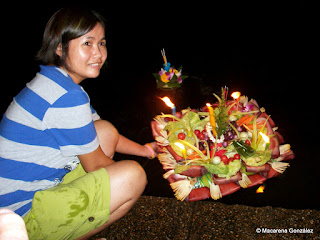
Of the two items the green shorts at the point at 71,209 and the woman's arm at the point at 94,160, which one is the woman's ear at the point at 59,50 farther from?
the green shorts at the point at 71,209

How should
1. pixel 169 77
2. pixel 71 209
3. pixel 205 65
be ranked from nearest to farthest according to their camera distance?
1. pixel 71 209
2. pixel 169 77
3. pixel 205 65

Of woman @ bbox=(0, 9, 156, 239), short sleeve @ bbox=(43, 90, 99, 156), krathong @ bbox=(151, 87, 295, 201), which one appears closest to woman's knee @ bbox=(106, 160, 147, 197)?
woman @ bbox=(0, 9, 156, 239)

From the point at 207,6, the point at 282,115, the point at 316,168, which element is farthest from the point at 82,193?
the point at 207,6

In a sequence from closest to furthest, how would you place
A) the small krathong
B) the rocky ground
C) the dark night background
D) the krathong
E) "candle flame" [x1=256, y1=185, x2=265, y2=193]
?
the rocky ground < the krathong < "candle flame" [x1=256, y1=185, x2=265, y2=193] < the dark night background < the small krathong

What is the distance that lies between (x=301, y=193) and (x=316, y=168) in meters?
0.29

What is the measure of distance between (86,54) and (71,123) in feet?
1.29

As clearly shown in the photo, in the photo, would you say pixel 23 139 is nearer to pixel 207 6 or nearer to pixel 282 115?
pixel 282 115

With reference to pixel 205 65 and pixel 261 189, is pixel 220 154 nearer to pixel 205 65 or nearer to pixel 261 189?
pixel 261 189

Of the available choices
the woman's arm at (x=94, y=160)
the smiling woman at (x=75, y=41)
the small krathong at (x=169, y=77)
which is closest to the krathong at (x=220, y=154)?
the woman's arm at (x=94, y=160)

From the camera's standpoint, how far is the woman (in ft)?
3.85

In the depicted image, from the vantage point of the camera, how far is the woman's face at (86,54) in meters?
1.33

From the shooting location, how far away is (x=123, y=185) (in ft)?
4.32

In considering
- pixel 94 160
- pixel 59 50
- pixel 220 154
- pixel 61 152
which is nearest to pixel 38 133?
pixel 61 152

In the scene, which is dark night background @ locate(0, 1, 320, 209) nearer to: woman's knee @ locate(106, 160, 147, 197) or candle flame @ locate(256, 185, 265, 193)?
candle flame @ locate(256, 185, 265, 193)
